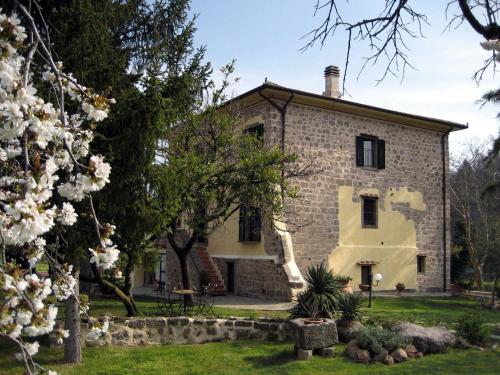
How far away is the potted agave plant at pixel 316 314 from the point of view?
8.82 meters

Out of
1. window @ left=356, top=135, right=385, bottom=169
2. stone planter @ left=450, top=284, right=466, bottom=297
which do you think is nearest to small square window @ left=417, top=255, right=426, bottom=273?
stone planter @ left=450, top=284, right=466, bottom=297

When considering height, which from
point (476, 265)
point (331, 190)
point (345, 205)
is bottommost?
point (476, 265)

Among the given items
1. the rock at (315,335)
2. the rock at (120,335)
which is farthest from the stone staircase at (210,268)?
the rock at (315,335)

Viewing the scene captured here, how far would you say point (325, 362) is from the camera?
8.50m

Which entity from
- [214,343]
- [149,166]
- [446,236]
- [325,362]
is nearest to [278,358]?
[325,362]

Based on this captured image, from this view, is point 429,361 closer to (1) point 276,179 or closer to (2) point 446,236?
(1) point 276,179

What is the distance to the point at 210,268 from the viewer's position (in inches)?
741

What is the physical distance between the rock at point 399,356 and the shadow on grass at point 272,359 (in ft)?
5.58

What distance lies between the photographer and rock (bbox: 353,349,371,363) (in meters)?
8.62

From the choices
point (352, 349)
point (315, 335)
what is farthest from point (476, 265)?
point (315, 335)

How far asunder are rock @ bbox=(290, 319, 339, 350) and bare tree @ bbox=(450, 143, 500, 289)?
15.9 m

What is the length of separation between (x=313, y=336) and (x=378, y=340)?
1.16 m

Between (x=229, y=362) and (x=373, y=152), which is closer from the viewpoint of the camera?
(x=229, y=362)

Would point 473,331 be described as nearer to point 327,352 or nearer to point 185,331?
point 327,352
